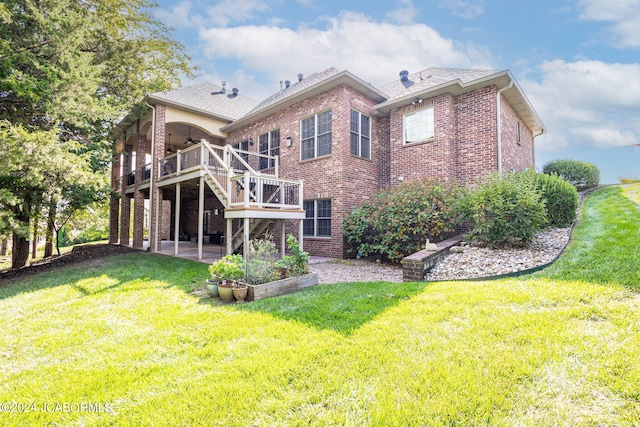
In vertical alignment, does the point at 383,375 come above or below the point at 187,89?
below

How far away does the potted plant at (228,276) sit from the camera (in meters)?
5.47

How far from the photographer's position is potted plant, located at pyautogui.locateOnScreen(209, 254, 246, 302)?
18.0 ft

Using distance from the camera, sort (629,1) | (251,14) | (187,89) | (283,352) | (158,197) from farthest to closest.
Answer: (187,89) → (158,197) → (251,14) → (629,1) → (283,352)

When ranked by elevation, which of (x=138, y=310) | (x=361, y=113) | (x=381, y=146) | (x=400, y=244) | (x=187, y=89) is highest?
(x=187, y=89)

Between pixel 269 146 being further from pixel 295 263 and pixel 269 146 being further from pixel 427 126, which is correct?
pixel 295 263

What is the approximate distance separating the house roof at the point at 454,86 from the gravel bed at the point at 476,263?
15.2 ft

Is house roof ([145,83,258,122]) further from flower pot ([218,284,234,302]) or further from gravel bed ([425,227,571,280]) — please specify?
gravel bed ([425,227,571,280])

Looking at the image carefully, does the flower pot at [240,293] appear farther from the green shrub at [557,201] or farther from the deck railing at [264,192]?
the green shrub at [557,201]

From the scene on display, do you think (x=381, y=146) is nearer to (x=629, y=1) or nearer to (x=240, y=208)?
(x=240, y=208)

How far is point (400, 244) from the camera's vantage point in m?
8.39

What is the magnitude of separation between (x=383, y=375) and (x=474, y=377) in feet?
2.35

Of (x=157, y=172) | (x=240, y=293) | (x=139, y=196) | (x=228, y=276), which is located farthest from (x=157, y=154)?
(x=240, y=293)

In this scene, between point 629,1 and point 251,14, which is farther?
point 251,14

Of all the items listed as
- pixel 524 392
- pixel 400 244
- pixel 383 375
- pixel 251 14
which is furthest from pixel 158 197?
pixel 524 392
